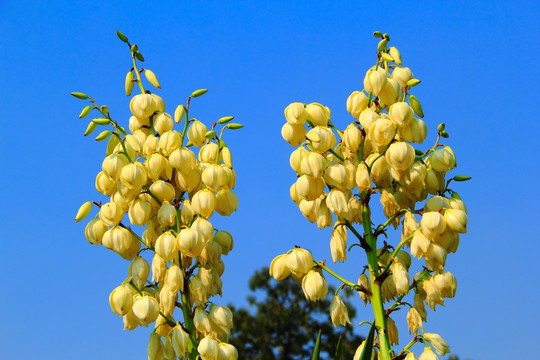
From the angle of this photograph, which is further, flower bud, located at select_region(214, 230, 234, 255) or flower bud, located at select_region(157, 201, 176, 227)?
flower bud, located at select_region(214, 230, 234, 255)

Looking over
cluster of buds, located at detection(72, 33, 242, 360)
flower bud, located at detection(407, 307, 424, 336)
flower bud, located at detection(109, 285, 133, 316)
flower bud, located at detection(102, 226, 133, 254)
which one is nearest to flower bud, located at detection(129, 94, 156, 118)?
cluster of buds, located at detection(72, 33, 242, 360)

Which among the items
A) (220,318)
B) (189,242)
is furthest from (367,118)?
(220,318)

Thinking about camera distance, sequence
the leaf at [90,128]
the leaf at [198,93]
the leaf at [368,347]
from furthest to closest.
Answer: the leaf at [198,93] < the leaf at [90,128] < the leaf at [368,347]

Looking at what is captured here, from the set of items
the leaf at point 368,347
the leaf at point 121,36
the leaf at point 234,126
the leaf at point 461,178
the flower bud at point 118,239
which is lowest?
the leaf at point 368,347

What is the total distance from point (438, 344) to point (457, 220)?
0.43 metres

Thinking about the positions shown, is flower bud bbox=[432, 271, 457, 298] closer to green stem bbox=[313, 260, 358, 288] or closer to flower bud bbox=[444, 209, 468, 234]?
flower bud bbox=[444, 209, 468, 234]

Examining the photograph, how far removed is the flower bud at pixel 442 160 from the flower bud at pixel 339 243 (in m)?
0.41

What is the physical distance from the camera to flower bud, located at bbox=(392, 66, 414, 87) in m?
2.68

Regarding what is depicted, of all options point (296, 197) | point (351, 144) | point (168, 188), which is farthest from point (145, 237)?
point (351, 144)

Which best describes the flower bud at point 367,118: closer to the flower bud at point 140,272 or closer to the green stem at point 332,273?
the green stem at point 332,273

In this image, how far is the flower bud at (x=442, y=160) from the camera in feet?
8.24

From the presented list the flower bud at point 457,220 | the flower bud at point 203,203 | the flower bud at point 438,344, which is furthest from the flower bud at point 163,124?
the flower bud at point 438,344

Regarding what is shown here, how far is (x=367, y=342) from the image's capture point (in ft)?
7.37

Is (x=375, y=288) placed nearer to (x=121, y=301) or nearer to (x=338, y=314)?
(x=338, y=314)
